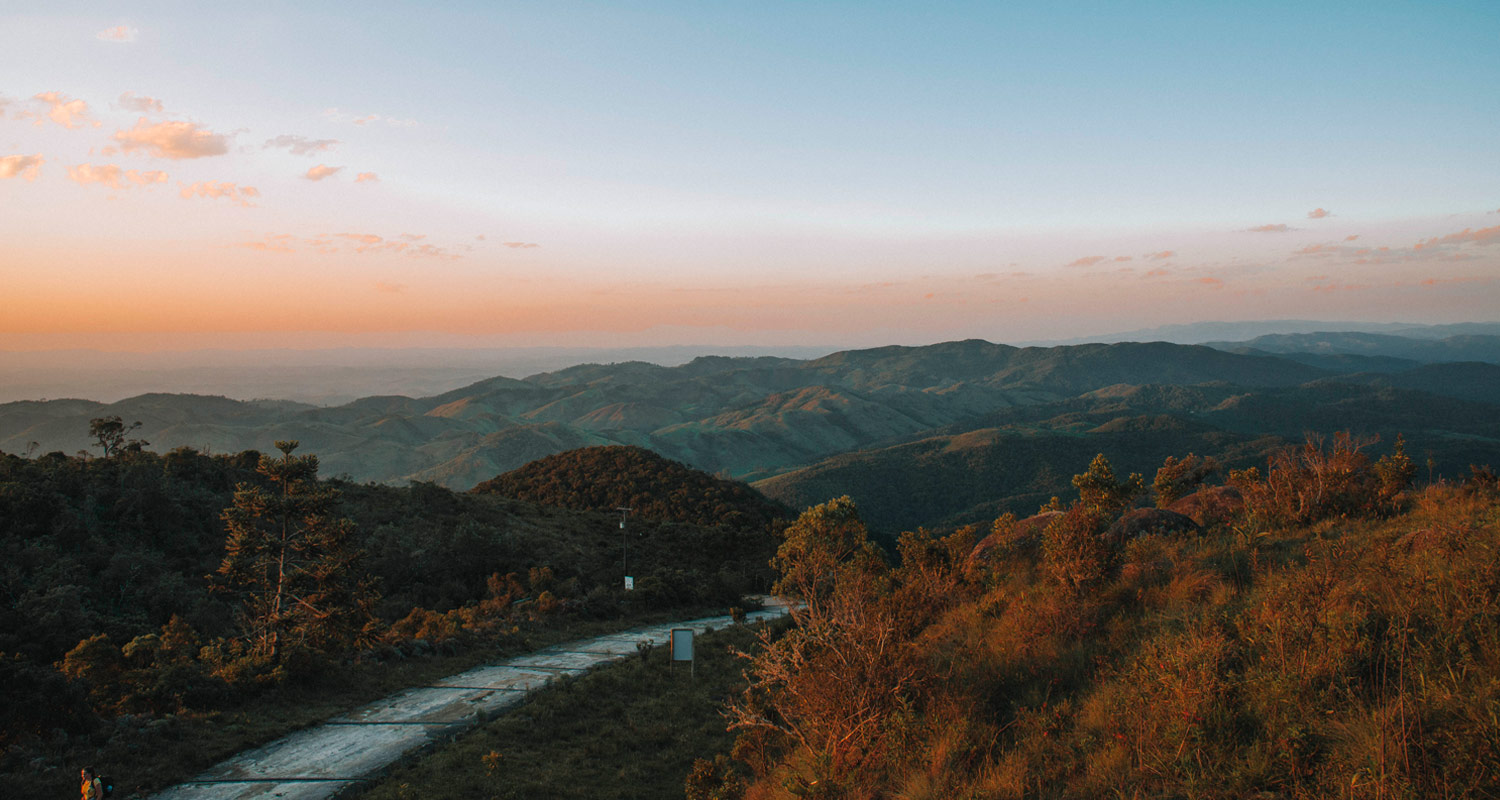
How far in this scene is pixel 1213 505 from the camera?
78.5 feet

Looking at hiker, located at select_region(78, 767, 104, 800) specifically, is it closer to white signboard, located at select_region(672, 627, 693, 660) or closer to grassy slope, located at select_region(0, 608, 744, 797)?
grassy slope, located at select_region(0, 608, 744, 797)

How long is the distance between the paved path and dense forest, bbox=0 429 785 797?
180 cm

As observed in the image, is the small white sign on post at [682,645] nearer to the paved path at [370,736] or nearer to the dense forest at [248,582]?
the paved path at [370,736]

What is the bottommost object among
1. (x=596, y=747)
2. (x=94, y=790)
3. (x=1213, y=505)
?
(x=596, y=747)

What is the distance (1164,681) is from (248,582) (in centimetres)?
1761

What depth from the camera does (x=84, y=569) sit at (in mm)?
24531

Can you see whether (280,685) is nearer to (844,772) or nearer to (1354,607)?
(844,772)

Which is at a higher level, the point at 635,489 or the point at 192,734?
the point at 192,734

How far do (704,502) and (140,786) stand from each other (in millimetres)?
57054

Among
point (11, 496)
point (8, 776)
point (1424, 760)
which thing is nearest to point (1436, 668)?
point (1424, 760)

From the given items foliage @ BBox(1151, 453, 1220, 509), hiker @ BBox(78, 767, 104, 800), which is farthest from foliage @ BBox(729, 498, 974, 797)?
foliage @ BBox(1151, 453, 1220, 509)

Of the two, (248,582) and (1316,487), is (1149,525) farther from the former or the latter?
(248,582)

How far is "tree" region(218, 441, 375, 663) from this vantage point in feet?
49.9

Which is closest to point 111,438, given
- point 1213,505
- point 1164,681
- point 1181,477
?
point 1164,681
